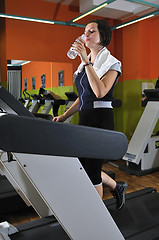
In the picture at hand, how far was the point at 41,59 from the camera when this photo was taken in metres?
4.96

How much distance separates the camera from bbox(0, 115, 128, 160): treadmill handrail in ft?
2.12

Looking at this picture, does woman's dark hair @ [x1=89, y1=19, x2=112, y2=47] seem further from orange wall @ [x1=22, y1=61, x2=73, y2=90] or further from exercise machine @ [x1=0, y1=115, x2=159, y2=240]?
orange wall @ [x1=22, y1=61, x2=73, y2=90]

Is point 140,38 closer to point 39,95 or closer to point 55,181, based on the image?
point 39,95

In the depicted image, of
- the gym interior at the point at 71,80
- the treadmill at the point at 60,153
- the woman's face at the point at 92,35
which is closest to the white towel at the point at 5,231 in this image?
the treadmill at the point at 60,153

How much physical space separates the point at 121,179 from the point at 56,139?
3.17 m

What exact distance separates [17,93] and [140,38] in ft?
8.54

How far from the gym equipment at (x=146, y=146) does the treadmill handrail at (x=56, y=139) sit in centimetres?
306

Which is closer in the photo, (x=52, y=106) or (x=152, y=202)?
(x=152, y=202)

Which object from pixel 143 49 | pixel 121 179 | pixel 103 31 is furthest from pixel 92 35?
pixel 143 49

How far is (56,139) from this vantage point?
710 millimetres

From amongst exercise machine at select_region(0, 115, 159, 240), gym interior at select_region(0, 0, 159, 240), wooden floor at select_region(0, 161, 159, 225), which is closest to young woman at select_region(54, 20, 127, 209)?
gym interior at select_region(0, 0, 159, 240)

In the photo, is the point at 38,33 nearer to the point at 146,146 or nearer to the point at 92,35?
the point at 146,146

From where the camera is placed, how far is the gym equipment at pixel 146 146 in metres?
3.81

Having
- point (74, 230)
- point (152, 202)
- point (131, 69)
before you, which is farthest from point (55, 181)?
point (131, 69)
